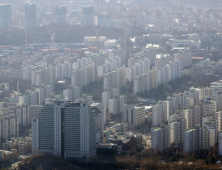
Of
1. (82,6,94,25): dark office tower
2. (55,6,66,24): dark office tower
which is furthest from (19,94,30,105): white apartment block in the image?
(82,6,94,25): dark office tower

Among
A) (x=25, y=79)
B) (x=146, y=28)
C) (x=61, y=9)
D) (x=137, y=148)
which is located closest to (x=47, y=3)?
(x=61, y=9)

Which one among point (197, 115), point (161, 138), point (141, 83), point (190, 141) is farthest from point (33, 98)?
point (190, 141)

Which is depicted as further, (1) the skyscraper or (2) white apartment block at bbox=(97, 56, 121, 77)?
(2) white apartment block at bbox=(97, 56, 121, 77)

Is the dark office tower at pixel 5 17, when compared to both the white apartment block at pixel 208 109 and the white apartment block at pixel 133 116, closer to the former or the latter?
the white apartment block at pixel 133 116

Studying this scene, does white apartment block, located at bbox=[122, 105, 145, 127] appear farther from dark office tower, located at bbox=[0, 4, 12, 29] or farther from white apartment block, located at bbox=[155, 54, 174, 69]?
dark office tower, located at bbox=[0, 4, 12, 29]

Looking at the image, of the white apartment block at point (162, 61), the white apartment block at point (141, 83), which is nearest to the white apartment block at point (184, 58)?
the white apartment block at point (162, 61)

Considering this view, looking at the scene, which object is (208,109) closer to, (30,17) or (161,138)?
(161,138)

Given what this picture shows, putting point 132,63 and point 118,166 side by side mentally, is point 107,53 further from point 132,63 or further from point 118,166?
point 118,166
